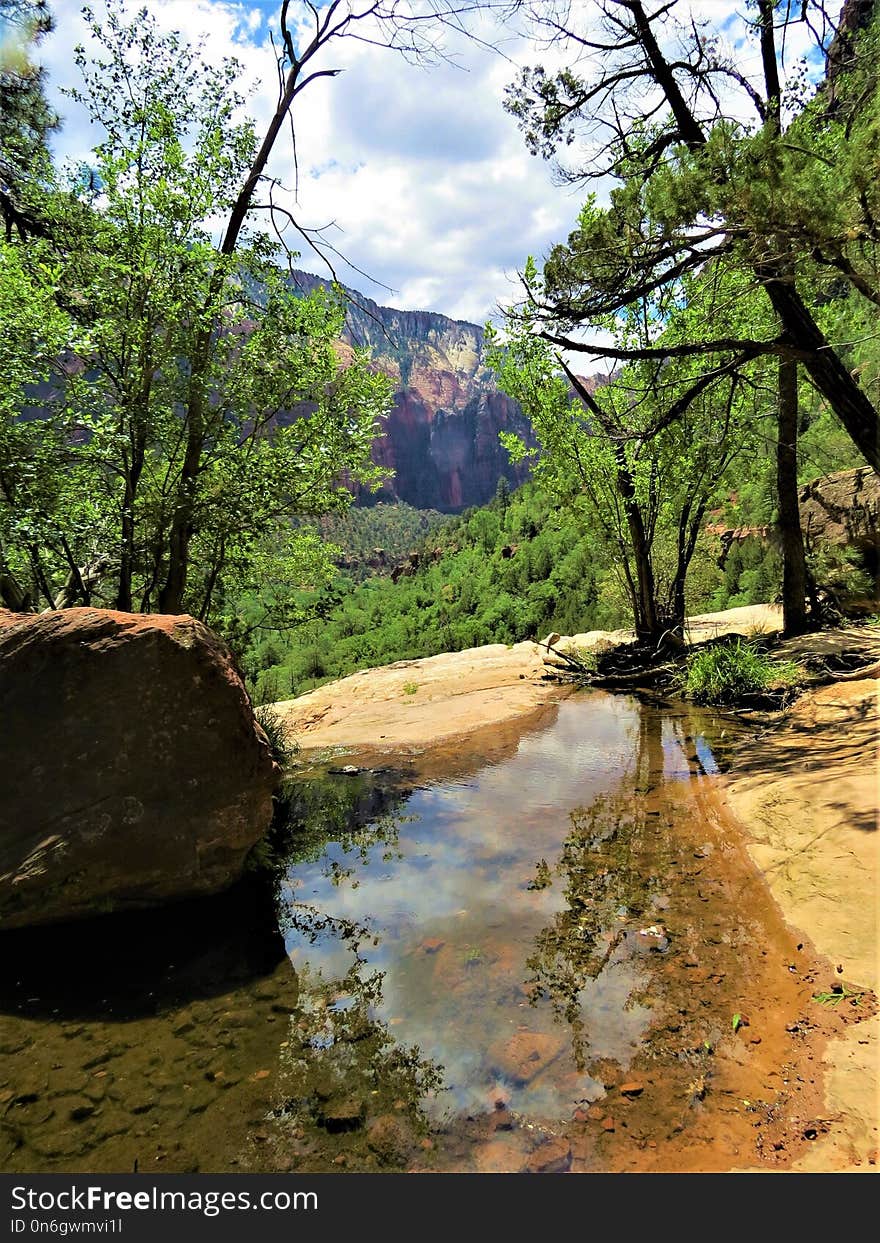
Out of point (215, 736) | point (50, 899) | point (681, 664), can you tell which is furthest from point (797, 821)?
point (681, 664)

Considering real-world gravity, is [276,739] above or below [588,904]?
above

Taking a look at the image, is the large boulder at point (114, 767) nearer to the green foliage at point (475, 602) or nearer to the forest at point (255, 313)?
the forest at point (255, 313)

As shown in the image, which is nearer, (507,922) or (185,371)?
(507,922)

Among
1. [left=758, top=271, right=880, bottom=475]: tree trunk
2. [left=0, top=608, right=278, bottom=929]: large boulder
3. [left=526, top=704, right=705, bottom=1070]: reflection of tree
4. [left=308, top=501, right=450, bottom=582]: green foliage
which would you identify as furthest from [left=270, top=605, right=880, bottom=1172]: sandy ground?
[left=308, top=501, right=450, bottom=582]: green foliage

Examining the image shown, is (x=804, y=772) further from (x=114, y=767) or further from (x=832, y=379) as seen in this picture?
(x=114, y=767)

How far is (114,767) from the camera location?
4.09 metres

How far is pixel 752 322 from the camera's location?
10.5 meters

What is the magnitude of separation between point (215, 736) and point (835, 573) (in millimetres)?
12864

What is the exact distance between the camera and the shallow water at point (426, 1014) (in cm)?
243

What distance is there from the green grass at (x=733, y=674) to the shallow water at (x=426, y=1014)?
4.07m

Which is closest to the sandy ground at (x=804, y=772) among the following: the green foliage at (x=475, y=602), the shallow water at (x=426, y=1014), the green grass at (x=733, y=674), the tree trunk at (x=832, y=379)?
the shallow water at (x=426, y=1014)

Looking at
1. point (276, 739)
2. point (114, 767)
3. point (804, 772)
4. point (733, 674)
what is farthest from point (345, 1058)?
point (733, 674)

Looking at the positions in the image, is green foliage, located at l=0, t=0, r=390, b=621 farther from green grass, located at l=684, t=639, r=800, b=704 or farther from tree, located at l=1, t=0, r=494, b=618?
green grass, located at l=684, t=639, r=800, b=704

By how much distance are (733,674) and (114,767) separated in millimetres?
8197
